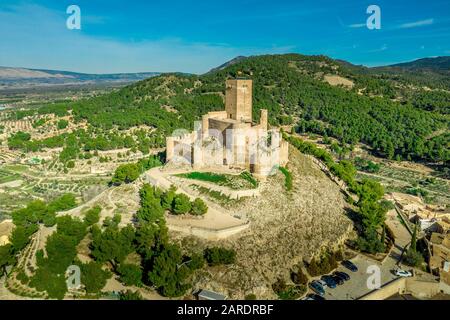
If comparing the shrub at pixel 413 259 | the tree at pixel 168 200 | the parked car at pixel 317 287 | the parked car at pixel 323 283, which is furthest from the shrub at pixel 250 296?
the shrub at pixel 413 259

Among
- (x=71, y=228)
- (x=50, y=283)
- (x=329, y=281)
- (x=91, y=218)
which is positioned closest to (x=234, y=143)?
(x=91, y=218)

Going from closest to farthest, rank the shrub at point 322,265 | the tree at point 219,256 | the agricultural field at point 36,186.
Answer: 1. the tree at point 219,256
2. the shrub at point 322,265
3. the agricultural field at point 36,186

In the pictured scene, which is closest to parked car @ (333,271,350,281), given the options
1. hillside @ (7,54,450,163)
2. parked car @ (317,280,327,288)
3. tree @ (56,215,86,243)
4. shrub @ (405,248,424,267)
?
parked car @ (317,280,327,288)

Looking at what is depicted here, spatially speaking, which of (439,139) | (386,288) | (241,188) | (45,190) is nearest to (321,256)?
(386,288)

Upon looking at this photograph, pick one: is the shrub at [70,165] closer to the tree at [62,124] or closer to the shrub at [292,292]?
the tree at [62,124]

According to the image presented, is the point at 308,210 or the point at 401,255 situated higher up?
the point at 308,210

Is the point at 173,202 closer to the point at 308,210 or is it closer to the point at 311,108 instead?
the point at 308,210

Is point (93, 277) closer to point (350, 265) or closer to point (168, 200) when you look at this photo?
point (168, 200)
